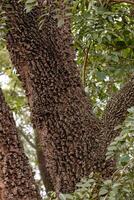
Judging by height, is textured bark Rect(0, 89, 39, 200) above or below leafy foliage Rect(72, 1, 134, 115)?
below

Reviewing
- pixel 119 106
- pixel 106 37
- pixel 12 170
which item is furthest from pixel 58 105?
pixel 106 37

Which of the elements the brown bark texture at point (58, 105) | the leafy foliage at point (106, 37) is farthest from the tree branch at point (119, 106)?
the leafy foliage at point (106, 37)

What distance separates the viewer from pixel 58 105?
2848 mm

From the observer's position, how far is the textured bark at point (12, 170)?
105 inches

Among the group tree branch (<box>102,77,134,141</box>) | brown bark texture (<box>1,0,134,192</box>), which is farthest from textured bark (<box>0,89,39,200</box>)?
tree branch (<box>102,77,134,141</box>)

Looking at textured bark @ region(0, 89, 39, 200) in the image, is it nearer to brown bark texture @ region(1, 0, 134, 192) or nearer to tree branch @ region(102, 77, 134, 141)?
brown bark texture @ region(1, 0, 134, 192)

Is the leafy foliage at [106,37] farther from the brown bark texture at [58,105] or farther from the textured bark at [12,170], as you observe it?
the textured bark at [12,170]

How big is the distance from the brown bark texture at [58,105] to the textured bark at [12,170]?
215 mm

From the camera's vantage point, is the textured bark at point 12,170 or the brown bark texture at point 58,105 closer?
the textured bark at point 12,170

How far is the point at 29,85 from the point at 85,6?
0.75 metres

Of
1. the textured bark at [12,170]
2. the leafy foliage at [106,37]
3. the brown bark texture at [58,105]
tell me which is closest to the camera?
the leafy foliage at [106,37]

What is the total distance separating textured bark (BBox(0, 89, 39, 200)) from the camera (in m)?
2.66

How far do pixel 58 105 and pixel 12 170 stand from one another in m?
0.47

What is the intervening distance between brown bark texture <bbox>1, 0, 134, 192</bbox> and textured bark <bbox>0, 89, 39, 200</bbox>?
22 centimetres
